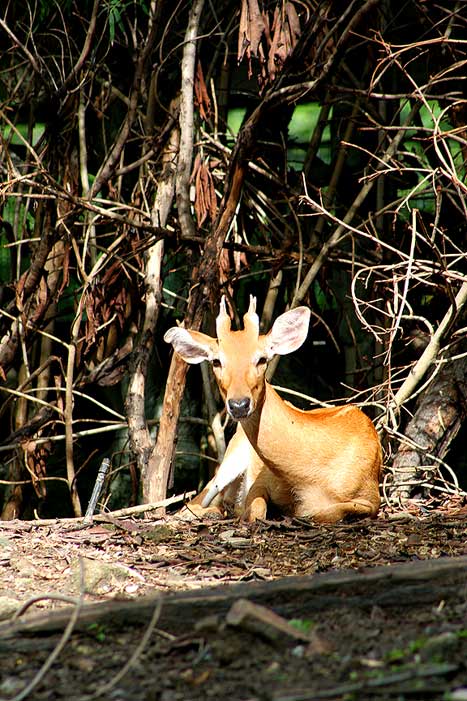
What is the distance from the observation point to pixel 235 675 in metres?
2.58

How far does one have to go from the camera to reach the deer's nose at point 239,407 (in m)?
5.07

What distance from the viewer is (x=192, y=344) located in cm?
555

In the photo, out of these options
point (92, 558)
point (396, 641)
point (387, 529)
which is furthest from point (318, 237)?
point (396, 641)

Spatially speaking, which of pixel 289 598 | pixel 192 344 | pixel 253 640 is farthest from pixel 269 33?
pixel 253 640

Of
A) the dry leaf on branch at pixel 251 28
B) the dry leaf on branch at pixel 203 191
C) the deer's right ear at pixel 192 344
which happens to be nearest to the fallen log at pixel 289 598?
the deer's right ear at pixel 192 344

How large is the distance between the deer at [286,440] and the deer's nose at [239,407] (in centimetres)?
17

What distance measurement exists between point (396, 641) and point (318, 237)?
484 centimetres

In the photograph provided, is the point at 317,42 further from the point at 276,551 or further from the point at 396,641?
the point at 396,641

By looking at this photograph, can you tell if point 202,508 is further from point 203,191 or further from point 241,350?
point 203,191

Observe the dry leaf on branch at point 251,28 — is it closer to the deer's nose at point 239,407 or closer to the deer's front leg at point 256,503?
the deer's nose at point 239,407

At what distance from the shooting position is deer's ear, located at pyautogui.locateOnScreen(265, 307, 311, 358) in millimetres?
5590

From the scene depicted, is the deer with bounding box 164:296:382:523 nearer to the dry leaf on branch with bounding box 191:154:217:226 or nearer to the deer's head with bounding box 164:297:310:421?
the deer's head with bounding box 164:297:310:421

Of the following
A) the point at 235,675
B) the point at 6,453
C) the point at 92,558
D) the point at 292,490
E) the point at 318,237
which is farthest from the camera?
the point at 6,453

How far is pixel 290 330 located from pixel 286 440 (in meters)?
0.62
